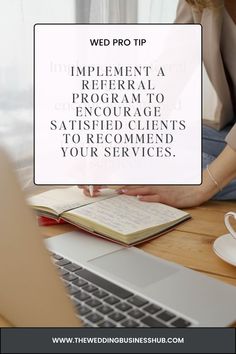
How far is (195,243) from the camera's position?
0.82 metres

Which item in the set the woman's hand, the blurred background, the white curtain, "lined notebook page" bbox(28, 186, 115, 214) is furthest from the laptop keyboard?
the white curtain

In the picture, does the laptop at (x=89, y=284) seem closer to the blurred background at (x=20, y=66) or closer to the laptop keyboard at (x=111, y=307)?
→ the laptop keyboard at (x=111, y=307)

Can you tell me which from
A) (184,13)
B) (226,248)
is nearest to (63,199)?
(226,248)

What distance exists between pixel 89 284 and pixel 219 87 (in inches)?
36.8

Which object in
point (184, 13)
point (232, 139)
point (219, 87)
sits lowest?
point (232, 139)

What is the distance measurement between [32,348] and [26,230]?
0.12 m

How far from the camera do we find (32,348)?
1.43 feet

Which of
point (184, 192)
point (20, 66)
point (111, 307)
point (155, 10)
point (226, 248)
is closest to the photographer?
point (111, 307)

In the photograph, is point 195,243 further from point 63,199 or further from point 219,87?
point 219,87

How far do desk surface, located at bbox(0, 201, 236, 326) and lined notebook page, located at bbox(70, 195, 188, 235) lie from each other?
0.03 meters

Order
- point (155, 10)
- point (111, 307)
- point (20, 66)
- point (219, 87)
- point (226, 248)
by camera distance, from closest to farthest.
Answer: point (111, 307) → point (226, 248) → point (219, 87) → point (20, 66) → point (155, 10)

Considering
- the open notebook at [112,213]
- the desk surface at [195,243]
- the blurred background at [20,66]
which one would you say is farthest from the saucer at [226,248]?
the blurred background at [20,66]

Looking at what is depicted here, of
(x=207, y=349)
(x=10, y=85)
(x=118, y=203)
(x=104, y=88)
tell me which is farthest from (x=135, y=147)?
(x=207, y=349)

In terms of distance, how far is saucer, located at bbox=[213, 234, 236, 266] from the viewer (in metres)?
0.73
